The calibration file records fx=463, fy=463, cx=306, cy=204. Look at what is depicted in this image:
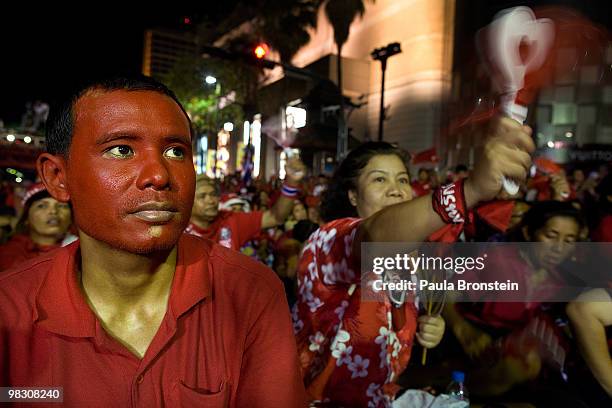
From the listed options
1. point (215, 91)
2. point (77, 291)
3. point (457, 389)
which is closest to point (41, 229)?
point (77, 291)

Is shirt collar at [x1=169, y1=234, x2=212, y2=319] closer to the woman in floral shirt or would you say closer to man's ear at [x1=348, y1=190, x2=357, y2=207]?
the woman in floral shirt

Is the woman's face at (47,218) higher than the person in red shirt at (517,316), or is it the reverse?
the woman's face at (47,218)

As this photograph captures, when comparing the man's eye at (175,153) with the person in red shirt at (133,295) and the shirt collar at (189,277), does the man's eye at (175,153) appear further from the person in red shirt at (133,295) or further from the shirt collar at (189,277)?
the shirt collar at (189,277)

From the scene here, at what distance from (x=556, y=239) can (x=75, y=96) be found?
3.32m

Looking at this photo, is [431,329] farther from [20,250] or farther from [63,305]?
[20,250]

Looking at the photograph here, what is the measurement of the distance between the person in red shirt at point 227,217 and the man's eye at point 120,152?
9.54ft

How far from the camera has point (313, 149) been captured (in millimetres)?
19938

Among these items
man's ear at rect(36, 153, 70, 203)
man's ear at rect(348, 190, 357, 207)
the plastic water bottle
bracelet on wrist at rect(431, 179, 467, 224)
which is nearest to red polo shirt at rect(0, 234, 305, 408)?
man's ear at rect(36, 153, 70, 203)

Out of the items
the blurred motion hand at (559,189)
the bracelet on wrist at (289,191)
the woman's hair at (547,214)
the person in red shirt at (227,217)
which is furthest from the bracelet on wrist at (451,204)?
the blurred motion hand at (559,189)

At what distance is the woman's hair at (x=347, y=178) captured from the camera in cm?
243

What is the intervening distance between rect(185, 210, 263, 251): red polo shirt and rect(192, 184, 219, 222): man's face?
0.15 m

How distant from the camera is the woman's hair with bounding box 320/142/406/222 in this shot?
7.96 ft

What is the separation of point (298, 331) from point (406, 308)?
22.6 inches

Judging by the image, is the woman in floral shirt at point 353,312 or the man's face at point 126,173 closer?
the man's face at point 126,173
